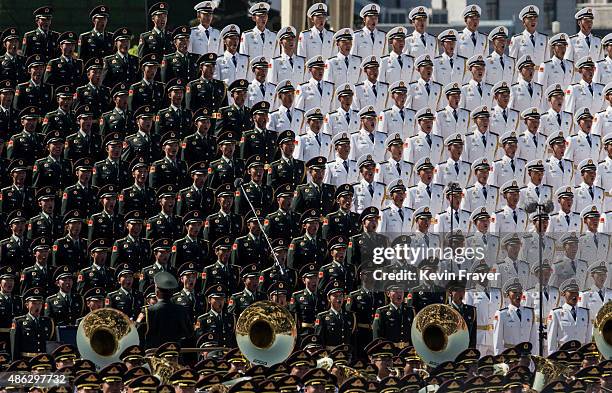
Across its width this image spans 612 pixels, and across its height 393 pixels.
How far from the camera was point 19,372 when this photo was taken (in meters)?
17.7

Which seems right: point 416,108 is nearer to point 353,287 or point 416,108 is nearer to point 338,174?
point 338,174

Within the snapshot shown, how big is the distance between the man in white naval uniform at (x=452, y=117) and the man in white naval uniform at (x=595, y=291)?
2.48 meters

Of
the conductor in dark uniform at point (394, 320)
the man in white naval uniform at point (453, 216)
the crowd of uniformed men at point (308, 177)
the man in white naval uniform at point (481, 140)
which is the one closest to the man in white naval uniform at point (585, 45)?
the crowd of uniformed men at point (308, 177)

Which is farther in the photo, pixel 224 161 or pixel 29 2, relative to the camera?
pixel 29 2

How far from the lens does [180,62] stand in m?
23.4

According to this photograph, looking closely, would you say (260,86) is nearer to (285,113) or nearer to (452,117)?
(285,113)

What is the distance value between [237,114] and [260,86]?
0.78m

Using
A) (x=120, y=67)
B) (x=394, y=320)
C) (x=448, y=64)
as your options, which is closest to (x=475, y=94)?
(x=448, y=64)

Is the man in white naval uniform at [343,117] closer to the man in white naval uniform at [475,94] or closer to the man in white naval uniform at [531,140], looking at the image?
the man in white naval uniform at [475,94]

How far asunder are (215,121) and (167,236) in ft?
5.63

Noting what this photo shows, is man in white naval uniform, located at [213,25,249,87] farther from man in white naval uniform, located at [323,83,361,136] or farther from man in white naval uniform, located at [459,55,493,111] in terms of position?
man in white naval uniform, located at [459,55,493,111]

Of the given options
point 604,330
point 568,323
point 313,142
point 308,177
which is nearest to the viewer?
point 604,330

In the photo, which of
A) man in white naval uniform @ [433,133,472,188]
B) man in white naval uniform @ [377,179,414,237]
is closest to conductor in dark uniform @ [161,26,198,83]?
man in white naval uniform @ [377,179,414,237]

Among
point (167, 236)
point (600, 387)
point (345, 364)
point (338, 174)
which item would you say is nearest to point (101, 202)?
point (167, 236)
